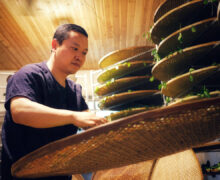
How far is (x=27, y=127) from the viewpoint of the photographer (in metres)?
0.61

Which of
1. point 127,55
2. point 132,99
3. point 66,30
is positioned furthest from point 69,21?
point 66,30

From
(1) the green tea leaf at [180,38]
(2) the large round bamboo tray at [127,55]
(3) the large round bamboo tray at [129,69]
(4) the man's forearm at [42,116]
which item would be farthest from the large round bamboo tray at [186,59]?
(4) the man's forearm at [42,116]

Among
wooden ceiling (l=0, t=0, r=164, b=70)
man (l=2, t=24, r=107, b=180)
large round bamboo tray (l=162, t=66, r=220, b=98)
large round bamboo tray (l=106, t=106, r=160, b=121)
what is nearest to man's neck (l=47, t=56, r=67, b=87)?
man (l=2, t=24, r=107, b=180)

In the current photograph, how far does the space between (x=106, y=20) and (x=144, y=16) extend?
0.78 meters

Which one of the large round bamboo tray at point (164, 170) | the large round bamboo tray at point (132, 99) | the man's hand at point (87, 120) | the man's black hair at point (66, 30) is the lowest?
the large round bamboo tray at point (164, 170)

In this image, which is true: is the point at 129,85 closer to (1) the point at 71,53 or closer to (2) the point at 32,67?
(1) the point at 71,53

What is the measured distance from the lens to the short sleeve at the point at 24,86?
57 centimetres

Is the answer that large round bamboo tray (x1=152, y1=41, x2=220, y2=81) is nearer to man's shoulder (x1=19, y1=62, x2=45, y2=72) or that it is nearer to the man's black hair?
the man's black hair

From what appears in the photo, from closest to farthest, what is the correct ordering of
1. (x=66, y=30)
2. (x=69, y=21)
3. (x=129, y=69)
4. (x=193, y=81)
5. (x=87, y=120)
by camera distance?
1. (x=87, y=120)
2. (x=66, y=30)
3. (x=193, y=81)
4. (x=129, y=69)
5. (x=69, y=21)

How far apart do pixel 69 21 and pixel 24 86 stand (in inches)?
166

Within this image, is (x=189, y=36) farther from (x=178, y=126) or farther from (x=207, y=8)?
(x=178, y=126)

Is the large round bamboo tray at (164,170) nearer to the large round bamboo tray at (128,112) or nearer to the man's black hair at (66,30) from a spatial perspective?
the man's black hair at (66,30)

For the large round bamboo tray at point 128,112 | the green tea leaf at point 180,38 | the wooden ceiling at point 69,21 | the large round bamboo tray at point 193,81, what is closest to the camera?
the large round bamboo tray at point 193,81

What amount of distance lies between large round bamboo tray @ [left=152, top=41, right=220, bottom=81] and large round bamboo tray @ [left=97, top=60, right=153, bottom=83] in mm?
362
